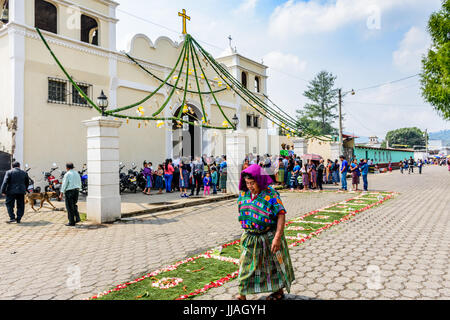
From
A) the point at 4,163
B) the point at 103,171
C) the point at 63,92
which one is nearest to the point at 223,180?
the point at 103,171

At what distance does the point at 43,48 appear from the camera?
42.4ft

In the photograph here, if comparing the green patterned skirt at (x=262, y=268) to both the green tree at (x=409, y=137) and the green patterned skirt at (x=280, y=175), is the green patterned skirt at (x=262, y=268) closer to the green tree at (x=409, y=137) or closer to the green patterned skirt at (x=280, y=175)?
the green patterned skirt at (x=280, y=175)

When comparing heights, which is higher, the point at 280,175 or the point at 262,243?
the point at 280,175

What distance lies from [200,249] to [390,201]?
8.76 meters

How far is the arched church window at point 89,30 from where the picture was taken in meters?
14.8

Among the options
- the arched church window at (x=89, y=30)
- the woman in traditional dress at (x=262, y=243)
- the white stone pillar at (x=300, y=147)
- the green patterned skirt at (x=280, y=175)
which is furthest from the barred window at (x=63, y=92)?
the woman in traditional dress at (x=262, y=243)

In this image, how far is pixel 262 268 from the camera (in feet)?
10.9

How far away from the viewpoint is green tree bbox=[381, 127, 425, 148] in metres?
96.4

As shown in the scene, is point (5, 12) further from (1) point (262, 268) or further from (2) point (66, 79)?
(1) point (262, 268)

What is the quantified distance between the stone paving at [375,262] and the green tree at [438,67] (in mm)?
12420

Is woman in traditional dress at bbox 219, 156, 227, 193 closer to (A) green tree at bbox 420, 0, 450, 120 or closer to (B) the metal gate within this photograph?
(B) the metal gate

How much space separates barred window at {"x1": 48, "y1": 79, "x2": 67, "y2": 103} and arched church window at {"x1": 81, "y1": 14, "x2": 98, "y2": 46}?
267 centimetres

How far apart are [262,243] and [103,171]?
20.5ft
